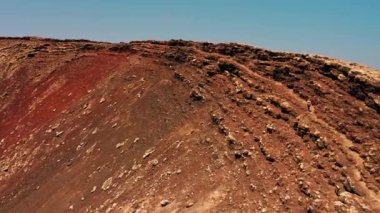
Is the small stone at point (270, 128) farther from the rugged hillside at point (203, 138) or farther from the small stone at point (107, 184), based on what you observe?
the small stone at point (107, 184)

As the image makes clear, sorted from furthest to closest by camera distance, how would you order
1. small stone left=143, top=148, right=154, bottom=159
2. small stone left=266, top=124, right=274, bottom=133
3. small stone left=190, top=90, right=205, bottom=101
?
small stone left=190, top=90, right=205, bottom=101
small stone left=143, top=148, right=154, bottom=159
small stone left=266, top=124, right=274, bottom=133

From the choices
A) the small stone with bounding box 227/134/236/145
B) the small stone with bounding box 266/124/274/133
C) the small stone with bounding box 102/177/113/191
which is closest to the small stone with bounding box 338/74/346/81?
the small stone with bounding box 266/124/274/133

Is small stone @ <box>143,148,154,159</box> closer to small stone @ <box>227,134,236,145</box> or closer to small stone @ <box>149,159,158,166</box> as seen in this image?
small stone @ <box>149,159,158,166</box>

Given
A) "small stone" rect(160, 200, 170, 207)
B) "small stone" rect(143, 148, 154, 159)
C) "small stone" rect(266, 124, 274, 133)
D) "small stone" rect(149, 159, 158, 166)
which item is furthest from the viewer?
"small stone" rect(143, 148, 154, 159)

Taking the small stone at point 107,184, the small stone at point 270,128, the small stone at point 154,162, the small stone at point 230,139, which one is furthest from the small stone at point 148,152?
the small stone at point 270,128

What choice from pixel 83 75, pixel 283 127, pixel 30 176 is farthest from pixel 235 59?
pixel 83 75

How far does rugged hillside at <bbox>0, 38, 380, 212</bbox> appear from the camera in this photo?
13.9 metres

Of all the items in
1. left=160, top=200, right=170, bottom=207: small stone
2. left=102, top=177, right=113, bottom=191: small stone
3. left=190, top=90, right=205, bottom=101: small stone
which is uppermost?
left=190, top=90, right=205, bottom=101: small stone

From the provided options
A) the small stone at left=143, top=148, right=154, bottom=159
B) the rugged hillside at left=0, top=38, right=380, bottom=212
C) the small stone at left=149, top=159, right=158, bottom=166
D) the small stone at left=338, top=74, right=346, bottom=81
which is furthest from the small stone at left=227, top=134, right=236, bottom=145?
the small stone at left=338, top=74, right=346, bottom=81

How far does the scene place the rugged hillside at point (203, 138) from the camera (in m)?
13.9

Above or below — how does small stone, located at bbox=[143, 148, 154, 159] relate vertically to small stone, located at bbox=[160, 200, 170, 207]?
above

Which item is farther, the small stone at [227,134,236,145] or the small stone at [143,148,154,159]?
the small stone at [143,148,154,159]

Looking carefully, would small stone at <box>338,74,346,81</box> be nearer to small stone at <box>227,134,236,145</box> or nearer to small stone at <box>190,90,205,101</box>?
small stone at <box>227,134,236,145</box>

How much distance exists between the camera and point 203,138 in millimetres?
17656
